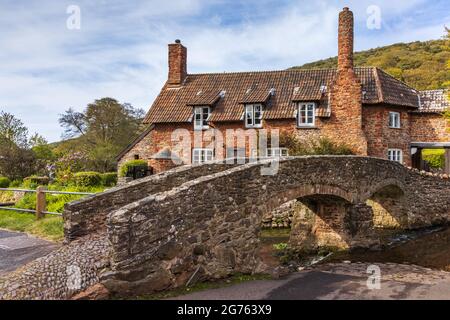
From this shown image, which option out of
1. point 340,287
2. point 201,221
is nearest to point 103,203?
point 201,221

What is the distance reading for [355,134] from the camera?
2202 centimetres

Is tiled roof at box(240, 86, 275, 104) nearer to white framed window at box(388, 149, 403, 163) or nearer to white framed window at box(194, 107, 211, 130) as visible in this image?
white framed window at box(194, 107, 211, 130)

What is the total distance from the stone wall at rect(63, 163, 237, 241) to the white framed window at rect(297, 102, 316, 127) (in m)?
13.8

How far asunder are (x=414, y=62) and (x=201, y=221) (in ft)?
211

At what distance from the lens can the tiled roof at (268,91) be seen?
903 inches

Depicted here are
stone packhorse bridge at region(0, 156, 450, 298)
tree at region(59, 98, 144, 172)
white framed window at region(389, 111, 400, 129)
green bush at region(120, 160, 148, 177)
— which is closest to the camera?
stone packhorse bridge at region(0, 156, 450, 298)

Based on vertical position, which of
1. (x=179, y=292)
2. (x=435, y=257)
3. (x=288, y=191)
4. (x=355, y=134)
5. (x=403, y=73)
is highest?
(x=403, y=73)

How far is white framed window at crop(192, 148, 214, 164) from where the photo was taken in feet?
79.1

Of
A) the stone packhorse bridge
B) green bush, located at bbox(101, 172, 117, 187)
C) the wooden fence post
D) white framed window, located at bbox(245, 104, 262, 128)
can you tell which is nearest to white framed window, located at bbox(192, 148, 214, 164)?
white framed window, located at bbox(245, 104, 262, 128)

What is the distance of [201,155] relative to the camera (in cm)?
2425

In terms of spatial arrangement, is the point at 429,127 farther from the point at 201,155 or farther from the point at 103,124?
the point at 103,124
